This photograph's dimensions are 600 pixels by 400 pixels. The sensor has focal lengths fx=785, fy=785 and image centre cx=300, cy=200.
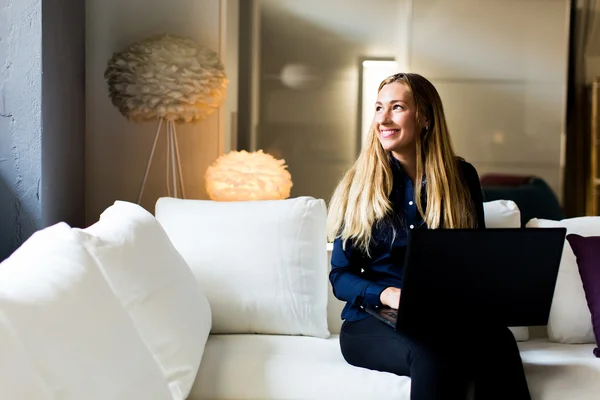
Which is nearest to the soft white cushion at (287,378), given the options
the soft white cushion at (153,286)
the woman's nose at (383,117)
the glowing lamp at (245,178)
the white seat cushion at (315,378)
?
the white seat cushion at (315,378)

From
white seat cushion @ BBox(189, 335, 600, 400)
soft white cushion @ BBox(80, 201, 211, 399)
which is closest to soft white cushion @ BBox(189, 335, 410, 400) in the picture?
white seat cushion @ BBox(189, 335, 600, 400)

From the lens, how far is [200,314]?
2031mm

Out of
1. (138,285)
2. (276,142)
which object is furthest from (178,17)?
(138,285)

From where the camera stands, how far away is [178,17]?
3.25m

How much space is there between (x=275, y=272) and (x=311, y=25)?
1341 millimetres

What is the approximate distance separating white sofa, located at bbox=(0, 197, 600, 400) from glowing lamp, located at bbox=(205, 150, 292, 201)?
15.1 inches

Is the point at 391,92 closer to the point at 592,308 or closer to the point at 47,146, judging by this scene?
the point at 592,308

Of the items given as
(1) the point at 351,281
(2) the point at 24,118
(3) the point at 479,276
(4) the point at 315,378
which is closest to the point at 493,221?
(1) the point at 351,281

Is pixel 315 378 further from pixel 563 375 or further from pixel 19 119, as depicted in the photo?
pixel 19 119

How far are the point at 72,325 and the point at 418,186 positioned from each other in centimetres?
137

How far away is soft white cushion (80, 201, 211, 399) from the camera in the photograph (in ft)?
5.21

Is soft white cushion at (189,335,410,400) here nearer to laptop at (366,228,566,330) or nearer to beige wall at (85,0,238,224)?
laptop at (366,228,566,330)

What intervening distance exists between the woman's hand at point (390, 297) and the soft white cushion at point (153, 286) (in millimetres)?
476

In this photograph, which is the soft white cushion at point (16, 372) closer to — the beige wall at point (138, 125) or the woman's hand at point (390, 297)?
the woman's hand at point (390, 297)
